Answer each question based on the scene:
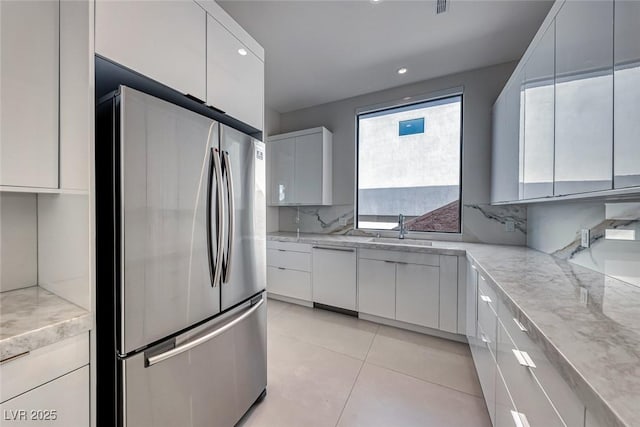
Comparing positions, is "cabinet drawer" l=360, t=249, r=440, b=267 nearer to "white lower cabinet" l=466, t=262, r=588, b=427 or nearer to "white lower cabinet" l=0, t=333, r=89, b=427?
"white lower cabinet" l=466, t=262, r=588, b=427

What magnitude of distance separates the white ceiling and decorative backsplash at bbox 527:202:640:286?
5.21 ft

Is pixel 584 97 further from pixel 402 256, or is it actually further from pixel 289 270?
pixel 289 270

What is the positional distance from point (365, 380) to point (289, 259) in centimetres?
173

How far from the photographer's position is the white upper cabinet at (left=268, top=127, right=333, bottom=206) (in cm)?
343

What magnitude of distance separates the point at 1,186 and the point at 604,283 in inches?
102

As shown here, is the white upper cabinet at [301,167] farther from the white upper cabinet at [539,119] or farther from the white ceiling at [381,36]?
the white upper cabinet at [539,119]

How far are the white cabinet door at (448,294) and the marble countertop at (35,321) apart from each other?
2.50 meters

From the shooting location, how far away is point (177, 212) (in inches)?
42.9

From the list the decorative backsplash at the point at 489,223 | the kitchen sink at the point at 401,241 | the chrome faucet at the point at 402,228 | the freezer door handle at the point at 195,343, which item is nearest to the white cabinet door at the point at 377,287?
the kitchen sink at the point at 401,241

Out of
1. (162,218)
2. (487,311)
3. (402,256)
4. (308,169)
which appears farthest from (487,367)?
(308,169)

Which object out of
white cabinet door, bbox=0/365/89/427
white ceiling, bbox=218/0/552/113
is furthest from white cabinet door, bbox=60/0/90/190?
white ceiling, bbox=218/0/552/113

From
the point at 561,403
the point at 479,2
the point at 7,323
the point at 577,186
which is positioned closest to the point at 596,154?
the point at 577,186

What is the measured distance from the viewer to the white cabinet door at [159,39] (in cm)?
93

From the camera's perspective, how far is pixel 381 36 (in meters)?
2.24
